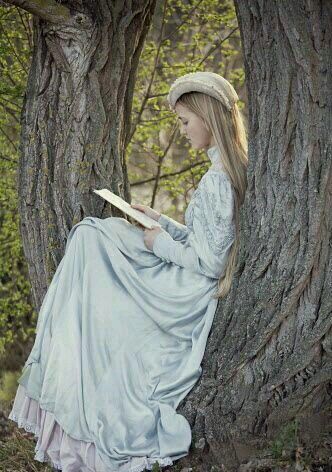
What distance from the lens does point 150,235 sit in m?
4.76

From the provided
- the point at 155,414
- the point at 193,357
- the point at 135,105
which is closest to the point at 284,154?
the point at 193,357

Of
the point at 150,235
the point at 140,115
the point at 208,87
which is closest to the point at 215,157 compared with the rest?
the point at 208,87

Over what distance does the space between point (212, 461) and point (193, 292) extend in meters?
0.81

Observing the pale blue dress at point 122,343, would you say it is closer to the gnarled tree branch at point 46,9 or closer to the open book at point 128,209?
the open book at point 128,209

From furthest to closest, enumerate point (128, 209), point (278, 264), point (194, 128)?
point (128, 209) < point (194, 128) < point (278, 264)

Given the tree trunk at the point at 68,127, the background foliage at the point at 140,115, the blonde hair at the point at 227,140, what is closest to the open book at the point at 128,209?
the tree trunk at the point at 68,127

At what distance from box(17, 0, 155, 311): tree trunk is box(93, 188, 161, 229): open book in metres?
0.39

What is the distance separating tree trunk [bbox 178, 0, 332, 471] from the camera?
13.5 ft

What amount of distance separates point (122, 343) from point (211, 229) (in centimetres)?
70

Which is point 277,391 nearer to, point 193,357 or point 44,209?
point 193,357

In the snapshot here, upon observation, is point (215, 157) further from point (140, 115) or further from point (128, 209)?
point (140, 115)

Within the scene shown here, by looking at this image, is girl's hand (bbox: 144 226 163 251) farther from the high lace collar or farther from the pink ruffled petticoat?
the pink ruffled petticoat

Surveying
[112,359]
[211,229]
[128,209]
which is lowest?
[112,359]

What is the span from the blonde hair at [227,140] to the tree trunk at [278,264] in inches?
5.0
